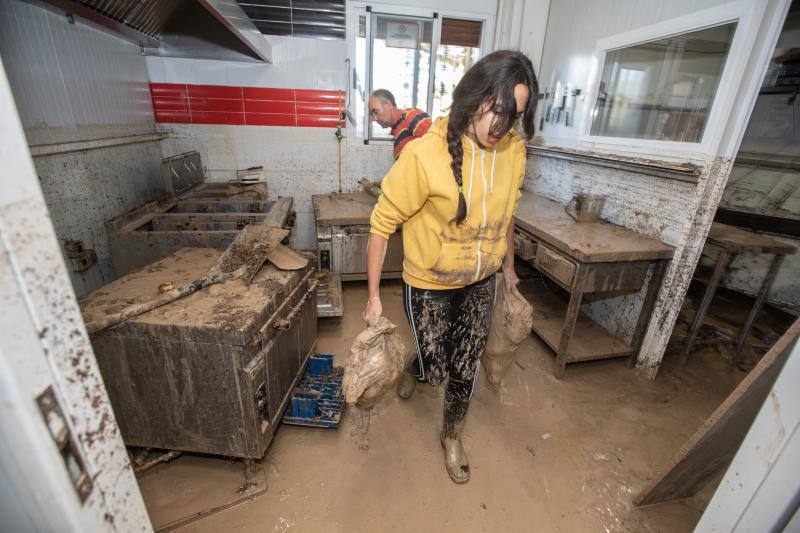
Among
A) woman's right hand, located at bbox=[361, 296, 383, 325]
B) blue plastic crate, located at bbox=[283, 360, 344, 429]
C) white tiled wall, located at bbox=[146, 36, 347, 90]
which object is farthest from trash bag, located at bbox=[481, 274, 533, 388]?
white tiled wall, located at bbox=[146, 36, 347, 90]

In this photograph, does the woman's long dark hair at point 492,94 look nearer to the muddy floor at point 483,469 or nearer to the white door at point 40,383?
the white door at point 40,383

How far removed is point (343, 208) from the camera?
3611 mm

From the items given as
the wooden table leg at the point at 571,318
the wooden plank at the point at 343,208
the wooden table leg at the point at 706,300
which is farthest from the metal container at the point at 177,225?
the wooden table leg at the point at 706,300

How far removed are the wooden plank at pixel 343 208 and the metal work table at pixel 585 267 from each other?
1.42 meters

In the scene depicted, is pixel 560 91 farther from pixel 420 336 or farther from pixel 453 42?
pixel 420 336

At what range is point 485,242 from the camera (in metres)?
1.54

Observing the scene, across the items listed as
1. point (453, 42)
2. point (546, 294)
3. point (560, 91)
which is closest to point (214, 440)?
point (546, 294)

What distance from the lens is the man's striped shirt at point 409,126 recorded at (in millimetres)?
3018

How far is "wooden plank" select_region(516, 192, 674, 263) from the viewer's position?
2227 millimetres

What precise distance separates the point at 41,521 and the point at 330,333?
2.44m

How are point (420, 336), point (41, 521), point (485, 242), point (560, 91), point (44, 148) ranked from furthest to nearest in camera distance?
point (560, 91) < point (44, 148) < point (420, 336) < point (485, 242) < point (41, 521)

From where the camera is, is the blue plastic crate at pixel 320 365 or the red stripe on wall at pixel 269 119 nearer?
the blue plastic crate at pixel 320 365

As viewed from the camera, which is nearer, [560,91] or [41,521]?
[41,521]

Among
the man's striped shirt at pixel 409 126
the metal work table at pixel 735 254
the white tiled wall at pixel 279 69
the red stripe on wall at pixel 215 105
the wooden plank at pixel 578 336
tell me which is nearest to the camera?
the metal work table at pixel 735 254
